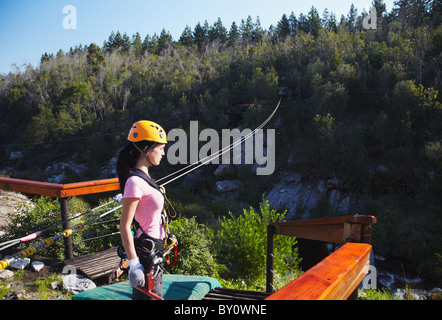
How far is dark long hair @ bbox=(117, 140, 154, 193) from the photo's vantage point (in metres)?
1.88

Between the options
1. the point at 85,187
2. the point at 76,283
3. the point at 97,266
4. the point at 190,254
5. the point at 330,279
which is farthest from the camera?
the point at 190,254

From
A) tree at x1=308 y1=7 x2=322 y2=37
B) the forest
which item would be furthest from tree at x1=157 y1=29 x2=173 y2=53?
tree at x1=308 y1=7 x2=322 y2=37

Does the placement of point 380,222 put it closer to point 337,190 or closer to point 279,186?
point 337,190

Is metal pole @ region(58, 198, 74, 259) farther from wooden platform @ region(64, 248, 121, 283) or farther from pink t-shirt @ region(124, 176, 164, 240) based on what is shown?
pink t-shirt @ region(124, 176, 164, 240)

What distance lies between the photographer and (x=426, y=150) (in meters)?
17.3

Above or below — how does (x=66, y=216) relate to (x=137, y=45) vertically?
below

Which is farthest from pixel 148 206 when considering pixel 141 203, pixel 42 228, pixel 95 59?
pixel 95 59

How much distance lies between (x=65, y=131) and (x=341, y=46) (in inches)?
1244

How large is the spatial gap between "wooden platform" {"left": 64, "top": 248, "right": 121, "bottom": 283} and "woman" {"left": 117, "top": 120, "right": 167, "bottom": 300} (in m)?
1.46

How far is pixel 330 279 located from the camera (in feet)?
3.27

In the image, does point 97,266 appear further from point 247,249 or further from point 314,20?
point 314,20

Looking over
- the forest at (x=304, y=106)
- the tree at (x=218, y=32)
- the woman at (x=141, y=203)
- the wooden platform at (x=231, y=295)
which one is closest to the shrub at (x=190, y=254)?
the wooden platform at (x=231, y=295)

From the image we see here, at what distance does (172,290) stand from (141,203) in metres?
1.11

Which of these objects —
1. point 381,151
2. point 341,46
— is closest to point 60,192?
point 381,151
